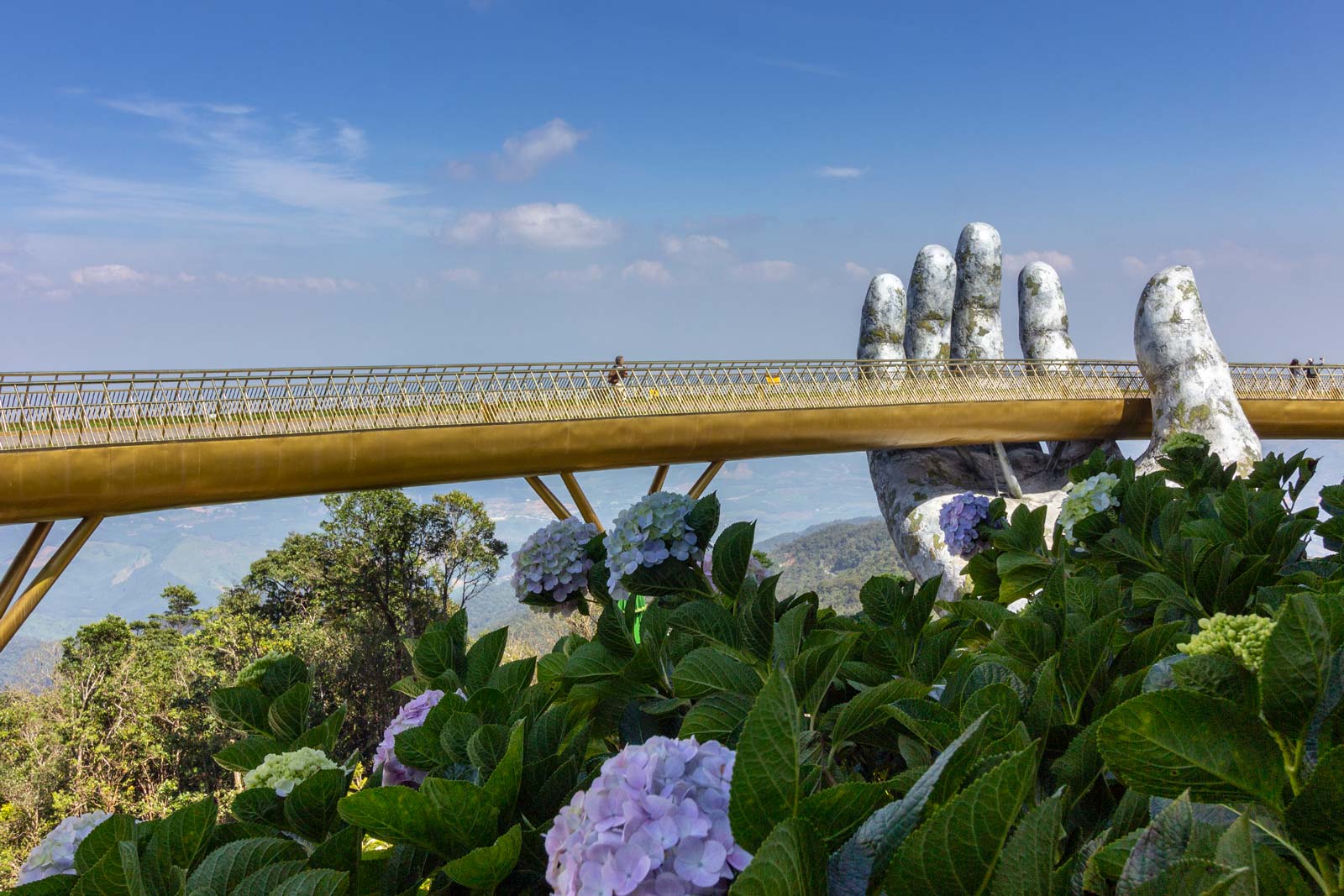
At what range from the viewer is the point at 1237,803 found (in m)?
0.76

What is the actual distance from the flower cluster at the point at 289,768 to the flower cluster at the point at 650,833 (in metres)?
0.67

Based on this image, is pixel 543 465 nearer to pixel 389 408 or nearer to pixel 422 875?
pixel 389 408

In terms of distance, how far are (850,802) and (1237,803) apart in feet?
0.99

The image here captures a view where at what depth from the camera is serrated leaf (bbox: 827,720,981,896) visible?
712mm

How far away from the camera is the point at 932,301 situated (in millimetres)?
14391

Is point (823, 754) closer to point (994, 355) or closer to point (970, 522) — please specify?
point (970, 522)

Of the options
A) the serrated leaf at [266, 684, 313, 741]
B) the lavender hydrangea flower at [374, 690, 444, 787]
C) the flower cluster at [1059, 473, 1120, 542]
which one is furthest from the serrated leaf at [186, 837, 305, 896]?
the flower cluster at [1059, 473, 1120, 542]

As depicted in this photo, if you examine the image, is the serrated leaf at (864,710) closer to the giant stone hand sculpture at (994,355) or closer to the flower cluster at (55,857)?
the flower cluster at (55,857)

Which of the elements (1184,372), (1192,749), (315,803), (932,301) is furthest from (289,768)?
(932,301)

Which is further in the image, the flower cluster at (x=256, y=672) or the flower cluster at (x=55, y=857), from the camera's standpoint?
the flower cluster at (x=256, y=672)

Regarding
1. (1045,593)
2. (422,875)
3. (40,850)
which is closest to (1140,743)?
(422,875)

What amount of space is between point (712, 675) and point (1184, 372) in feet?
44.1

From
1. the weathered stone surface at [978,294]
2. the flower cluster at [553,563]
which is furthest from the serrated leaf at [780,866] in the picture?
the weathered stone surface at [978,294]

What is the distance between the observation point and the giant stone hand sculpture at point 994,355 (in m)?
12.8
